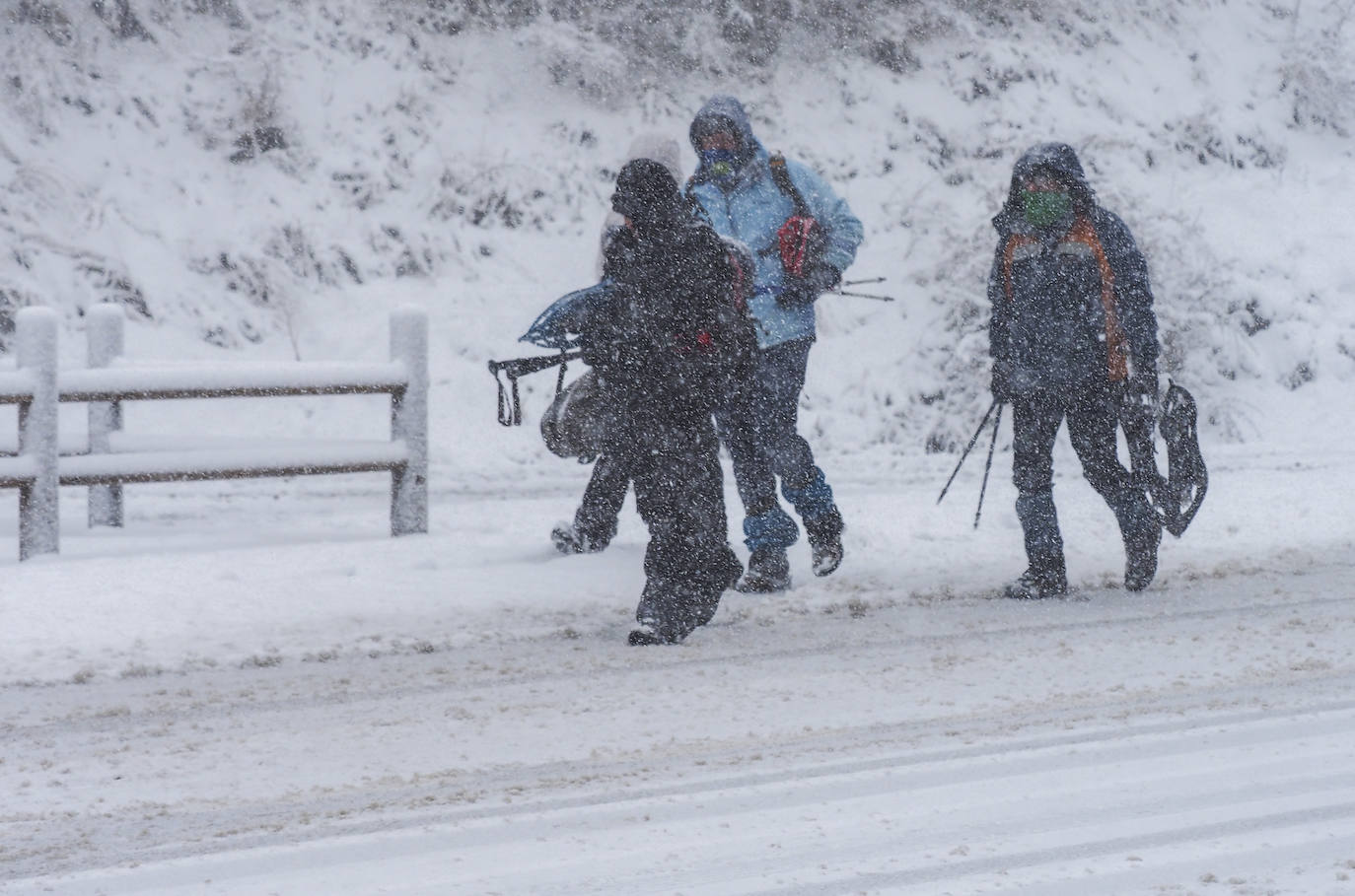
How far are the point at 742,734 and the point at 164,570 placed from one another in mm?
3228

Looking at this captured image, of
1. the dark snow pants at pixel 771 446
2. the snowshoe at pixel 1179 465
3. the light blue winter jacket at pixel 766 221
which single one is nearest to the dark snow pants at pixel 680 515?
the dark snow pants at pixel 771 446

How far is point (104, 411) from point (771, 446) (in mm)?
4062

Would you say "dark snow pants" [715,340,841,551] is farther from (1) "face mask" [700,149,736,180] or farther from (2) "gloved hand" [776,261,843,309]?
(1) "face mask" [700,149,736,180]

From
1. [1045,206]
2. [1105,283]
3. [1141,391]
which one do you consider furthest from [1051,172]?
[1141,391]

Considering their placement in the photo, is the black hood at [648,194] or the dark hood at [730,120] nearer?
the black hood at [648,194]

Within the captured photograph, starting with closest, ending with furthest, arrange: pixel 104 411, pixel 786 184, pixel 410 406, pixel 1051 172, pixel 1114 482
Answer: pixel 1051 172
pixel 786 184
pixel 1114 482
pixel 410 406
pixel 104 411

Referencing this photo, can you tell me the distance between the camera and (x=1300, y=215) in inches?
727

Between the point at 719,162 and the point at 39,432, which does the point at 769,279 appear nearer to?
the point at 719,162

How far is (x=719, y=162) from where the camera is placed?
7391 millimetres

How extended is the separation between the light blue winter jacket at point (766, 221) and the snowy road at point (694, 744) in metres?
1.18

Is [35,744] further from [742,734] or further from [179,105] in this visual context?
[179,105]

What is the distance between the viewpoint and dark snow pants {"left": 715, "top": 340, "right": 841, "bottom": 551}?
746 centimetres

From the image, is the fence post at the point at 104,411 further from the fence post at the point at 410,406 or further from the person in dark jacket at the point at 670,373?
the person in dark jacket at the point at 670,373

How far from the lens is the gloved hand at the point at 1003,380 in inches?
297
